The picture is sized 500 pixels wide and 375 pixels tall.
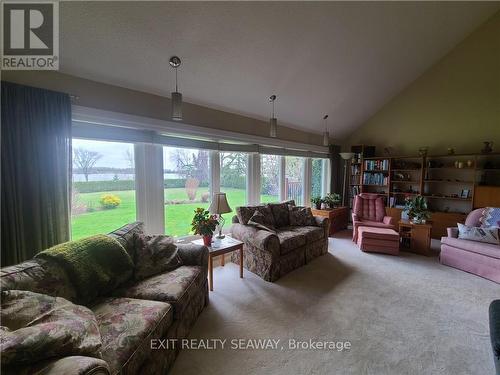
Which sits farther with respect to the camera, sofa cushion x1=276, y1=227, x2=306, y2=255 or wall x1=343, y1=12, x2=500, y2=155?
wall x1=343, y1=12, x2=500, y2=155

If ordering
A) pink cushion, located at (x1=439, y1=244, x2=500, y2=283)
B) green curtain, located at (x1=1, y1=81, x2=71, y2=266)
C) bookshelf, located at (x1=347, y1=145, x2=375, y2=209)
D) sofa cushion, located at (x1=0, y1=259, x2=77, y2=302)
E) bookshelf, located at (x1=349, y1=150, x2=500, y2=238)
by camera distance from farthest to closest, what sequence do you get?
1. bookshelf, located at (x1=347, y1=145, x2=375, y2=209)
2. bookshelf, located at (x1=349, y1=150, x2=500, y2=238)
3. pink cushion, located at (x1=439, y1=244, x2=500, y2=283)
4. green curtain, located at (x1=1, y1=81, x2=71, y2=266)
5. sofa cushion, located at (x1=0, y1=259, x2=77, y2=302)

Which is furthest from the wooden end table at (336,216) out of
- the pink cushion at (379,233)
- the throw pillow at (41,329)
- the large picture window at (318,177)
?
the throw pillow at (41,329)

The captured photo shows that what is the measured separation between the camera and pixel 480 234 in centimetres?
306

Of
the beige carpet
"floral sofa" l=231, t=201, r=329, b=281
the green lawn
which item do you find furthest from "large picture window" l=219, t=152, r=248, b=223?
the beige carpet

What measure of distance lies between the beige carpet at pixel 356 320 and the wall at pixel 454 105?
2.82 meters

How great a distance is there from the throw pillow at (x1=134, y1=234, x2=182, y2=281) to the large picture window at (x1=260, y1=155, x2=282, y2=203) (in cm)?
248

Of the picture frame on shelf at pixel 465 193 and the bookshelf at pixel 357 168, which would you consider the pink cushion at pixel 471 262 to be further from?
the bookshelf at pixel 357 168

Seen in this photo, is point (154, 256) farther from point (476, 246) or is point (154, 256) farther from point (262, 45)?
point (476, 246)

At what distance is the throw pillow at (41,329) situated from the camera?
89cm

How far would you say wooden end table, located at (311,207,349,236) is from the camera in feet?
15.9

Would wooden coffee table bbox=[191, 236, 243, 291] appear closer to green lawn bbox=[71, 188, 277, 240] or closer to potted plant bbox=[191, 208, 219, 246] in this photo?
potted plant bbox=[191, 208, 219, 246]

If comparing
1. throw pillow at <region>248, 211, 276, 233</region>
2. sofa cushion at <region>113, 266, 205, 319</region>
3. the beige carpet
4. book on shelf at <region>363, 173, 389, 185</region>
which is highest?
book on shelf at <region>363, 173, 389, 185</region>

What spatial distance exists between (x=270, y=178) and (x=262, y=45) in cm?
250

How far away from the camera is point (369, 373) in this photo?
5.16 feet
